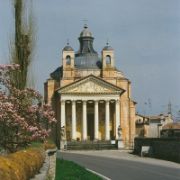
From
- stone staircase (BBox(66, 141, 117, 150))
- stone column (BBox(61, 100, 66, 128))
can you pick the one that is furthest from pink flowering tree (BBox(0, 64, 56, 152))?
stone column (BBox(61, 100, 66, 128))

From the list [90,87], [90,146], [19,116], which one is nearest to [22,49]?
[19,116]

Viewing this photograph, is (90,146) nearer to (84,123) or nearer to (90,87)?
(84,123)

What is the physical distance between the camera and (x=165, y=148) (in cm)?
4303

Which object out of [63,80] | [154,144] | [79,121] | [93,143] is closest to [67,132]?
[79,121]

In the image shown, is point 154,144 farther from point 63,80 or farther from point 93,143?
point 63,80

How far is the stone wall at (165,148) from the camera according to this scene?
3938cm

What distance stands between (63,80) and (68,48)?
18.6 feet

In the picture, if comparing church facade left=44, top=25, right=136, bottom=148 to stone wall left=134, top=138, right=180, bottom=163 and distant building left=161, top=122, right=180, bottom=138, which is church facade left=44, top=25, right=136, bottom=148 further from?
stone wall left=134, top=138, right=180, bottom=163

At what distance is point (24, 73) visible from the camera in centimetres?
2152

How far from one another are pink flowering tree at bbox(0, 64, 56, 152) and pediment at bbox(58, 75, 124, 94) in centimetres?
6725

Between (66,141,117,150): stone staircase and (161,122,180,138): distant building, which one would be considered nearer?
(161,122,180,138): distant building

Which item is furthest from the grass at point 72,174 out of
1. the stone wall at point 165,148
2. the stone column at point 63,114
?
the stone column at point 63,114

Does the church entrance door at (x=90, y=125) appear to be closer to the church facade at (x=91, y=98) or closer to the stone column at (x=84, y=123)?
the church facade at (x=91, y=98)

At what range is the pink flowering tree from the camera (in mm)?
16656
